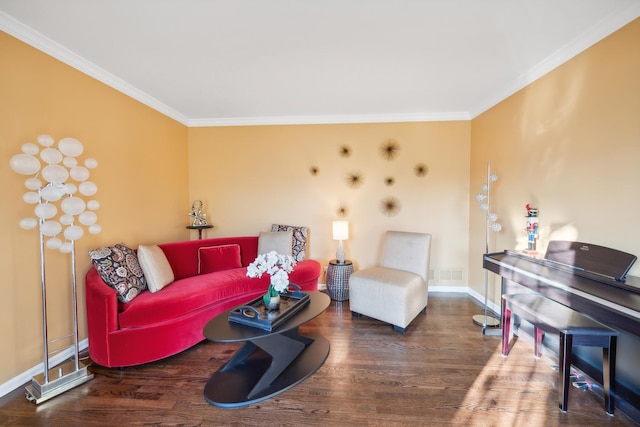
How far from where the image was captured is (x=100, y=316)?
2016mm

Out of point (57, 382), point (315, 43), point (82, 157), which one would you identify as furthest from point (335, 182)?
point (57, 382)

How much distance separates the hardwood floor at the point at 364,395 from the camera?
1.60 metres

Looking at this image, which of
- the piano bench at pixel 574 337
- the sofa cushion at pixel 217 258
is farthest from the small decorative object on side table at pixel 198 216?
the piano bench at pixel 574 337

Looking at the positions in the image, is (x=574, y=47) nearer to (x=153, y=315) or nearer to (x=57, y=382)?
(x=153, y=315)

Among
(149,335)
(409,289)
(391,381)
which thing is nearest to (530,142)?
(409,289)

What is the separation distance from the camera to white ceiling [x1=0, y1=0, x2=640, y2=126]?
171 cm

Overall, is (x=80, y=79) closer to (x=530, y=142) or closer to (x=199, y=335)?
(x=199, y=335)

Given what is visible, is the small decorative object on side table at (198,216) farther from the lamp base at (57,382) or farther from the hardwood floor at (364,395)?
the lamp base at (57,382)

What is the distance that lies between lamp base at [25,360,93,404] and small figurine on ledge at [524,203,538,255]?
3.80 metres

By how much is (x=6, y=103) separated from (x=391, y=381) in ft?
11.2

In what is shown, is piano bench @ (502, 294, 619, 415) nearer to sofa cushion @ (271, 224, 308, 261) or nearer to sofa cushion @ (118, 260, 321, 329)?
sofa cushion @ (118, 260, 321, 329)

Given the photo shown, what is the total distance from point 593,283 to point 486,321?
1250 mm

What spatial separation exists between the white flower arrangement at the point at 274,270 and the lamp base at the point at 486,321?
2142 millimetres

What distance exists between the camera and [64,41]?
2.07m
